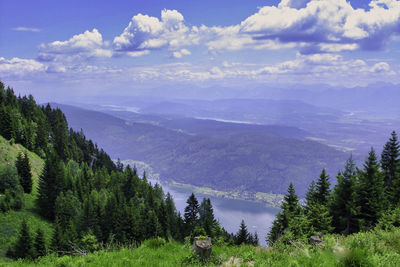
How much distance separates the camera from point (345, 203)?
116 feet

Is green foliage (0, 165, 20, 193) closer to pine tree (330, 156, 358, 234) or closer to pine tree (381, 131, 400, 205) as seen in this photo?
pine tree (330, 156, 358, 234)

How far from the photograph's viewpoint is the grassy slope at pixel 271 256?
7.05 m

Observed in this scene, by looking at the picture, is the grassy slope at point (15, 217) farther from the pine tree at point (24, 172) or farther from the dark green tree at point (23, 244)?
the pine tree at point (24, 172)

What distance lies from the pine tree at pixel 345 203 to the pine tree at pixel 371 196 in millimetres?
853

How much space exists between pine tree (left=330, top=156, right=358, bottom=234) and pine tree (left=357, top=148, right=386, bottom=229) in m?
0.85

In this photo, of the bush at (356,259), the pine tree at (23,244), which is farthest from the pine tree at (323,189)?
the pine tree at (23,244)

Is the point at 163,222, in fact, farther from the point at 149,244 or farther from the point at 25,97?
the point at 25,97

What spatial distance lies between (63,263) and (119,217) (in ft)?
181

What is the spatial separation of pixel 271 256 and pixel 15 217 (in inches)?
2116

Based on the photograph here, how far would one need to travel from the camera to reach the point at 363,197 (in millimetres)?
34062

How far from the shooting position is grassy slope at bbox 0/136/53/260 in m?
40.7

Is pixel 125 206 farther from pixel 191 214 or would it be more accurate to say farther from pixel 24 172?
pixel 24 172

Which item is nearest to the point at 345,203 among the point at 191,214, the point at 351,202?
the point at 351,202

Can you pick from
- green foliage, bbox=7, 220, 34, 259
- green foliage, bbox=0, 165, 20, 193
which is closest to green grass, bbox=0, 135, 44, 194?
green foliage, bbox=0, 165, 20, 193
